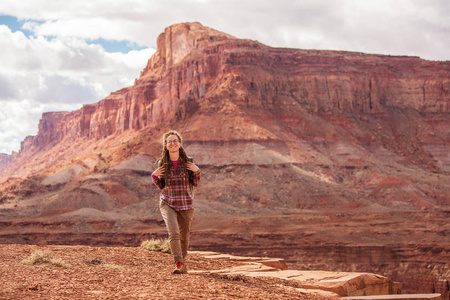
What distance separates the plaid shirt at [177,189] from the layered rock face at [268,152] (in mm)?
35975

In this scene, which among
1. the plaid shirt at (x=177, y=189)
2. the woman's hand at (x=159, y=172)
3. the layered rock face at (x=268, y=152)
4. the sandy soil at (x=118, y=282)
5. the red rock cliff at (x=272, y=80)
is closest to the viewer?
the sandy soil at (x=118, y=282)

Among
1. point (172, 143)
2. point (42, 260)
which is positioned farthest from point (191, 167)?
point (42, 260)

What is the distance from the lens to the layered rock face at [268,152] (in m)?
62.8

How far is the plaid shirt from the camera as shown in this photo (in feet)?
34.2

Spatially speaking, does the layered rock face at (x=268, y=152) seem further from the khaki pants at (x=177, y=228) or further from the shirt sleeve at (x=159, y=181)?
the shirt sleeve at (x=159, y=181)

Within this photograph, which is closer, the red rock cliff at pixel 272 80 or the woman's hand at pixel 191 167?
the woman's hand at pixel 191 167

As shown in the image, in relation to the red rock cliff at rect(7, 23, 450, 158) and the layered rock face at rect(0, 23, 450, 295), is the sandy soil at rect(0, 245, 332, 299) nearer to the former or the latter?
the layered rock face at rect(0, 23, 450, 295)

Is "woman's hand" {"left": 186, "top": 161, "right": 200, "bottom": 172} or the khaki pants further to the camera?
"woman's hand" {"left": 186, "top": 161, "right": 200, "bottom": 172}

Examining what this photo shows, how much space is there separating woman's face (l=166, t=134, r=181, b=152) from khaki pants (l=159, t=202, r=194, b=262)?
0.91 m

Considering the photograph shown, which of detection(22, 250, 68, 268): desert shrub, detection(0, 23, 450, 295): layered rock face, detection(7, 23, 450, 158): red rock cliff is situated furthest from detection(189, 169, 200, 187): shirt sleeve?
detection(7, 23, 450, 158): red rock cliff

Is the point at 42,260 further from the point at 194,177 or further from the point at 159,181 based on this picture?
the point at 194,177

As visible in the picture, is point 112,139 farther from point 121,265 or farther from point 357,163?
point 121,265

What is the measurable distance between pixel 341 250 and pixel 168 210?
41688 mm

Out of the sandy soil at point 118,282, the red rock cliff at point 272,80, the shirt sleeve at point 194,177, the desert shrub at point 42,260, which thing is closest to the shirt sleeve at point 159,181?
the shirt sleeve at point 194,177
